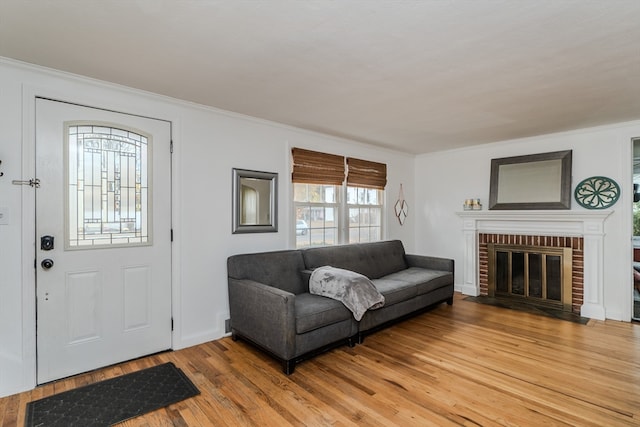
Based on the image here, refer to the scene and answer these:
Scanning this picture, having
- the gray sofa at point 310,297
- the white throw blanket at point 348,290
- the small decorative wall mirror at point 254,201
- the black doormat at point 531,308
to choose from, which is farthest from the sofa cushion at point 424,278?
the small decorative wall mirror at point 254,201

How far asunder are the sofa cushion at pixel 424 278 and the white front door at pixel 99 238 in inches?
107

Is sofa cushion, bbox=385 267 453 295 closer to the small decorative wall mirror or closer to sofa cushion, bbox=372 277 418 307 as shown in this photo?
sofa cushion, bbox=372 277 418 307

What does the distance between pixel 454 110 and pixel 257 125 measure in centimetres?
213

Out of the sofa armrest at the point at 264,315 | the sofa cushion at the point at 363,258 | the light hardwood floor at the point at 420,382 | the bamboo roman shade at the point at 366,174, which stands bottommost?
the light hardwood floor at the point at 420,382

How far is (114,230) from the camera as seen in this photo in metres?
2.78

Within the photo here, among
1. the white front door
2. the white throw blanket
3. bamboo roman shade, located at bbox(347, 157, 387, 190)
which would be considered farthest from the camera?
bamboo roman shade, located at bbox(347, 157, 387, 190)

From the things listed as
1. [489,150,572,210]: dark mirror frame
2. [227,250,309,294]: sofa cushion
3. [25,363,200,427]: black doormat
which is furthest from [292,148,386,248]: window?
[25,363,200,427]: black doormat

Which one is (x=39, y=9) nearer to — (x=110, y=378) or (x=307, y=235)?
(x=110, y=378)

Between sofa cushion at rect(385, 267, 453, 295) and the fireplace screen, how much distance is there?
945 mm

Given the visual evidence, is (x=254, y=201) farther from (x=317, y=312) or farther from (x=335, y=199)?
(x=317, y=312)

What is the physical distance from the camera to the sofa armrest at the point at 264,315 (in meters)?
2.61

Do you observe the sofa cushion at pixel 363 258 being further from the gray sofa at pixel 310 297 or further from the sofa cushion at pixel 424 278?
the sofa cushion at pixel 424 278

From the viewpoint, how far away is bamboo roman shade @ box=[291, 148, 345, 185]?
405 centimetres

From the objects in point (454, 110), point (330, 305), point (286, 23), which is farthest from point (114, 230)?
point (454, 110)
